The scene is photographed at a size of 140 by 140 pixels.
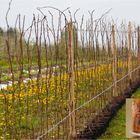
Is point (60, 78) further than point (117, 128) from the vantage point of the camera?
No

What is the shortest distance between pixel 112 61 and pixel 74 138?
13.7ft

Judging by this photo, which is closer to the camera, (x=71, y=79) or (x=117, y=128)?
(x=71, y=79)

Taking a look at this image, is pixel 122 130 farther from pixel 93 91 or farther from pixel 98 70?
pixel 98 70

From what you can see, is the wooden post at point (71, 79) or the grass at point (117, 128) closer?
the wooden post at point (71, 79)

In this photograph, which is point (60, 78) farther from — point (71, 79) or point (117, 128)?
point (117, 128)

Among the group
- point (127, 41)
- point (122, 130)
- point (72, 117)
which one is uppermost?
point (127, 41)

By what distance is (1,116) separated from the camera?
7.91 meters

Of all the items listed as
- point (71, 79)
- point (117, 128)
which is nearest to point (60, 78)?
point (71, 79)

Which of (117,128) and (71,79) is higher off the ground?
(71,79)

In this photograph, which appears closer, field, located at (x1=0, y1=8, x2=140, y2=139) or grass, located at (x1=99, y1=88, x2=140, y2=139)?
field, located at (x1=0, y1=8, x2=140, y2=139)

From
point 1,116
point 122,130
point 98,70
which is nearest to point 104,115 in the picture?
point 122,130

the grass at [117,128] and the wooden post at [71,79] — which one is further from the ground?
the wooden post at [71,79]

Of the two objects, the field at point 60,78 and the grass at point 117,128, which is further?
the grass at point 117,128

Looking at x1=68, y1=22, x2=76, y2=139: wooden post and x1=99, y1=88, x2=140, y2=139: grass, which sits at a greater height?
x1=68, y1=22, x2=76, y2=139: wooden post
